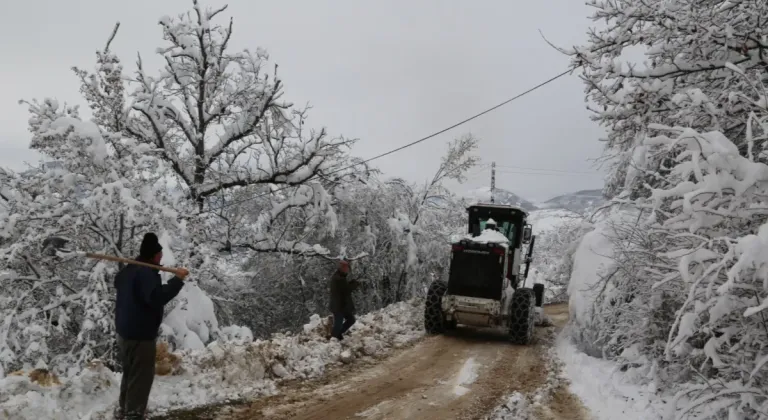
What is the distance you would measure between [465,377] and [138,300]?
5198 millimetres

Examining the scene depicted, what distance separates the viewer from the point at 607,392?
24.0 ft

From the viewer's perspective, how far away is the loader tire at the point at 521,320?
11.3 metres

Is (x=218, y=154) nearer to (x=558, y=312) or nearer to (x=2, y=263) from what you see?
(x=2, y=263)

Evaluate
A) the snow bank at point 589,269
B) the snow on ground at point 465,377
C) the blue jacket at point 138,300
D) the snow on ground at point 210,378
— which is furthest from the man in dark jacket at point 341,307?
the blue jacket at point 138,300

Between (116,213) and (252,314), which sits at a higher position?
(116,213)

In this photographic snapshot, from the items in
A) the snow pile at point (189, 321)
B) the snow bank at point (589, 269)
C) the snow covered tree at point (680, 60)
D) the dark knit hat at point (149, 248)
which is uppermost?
the snow covered tree at point (680, 60)

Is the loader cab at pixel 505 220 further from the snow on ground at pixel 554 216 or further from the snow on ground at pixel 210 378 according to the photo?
the snow on ground at pixel 210 378

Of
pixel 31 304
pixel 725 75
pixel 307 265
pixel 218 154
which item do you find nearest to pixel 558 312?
pixel 307 265

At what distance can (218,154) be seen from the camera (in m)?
14.7

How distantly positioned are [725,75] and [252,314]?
1679 cm

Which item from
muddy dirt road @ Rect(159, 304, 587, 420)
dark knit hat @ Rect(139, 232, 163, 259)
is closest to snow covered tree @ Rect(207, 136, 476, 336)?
muddy dirt road @ Rect(159, 304, 587, 420)

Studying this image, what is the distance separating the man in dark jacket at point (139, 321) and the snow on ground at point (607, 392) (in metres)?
5.02

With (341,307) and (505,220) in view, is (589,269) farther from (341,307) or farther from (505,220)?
(341,307)

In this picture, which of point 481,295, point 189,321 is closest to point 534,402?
point 481,295
